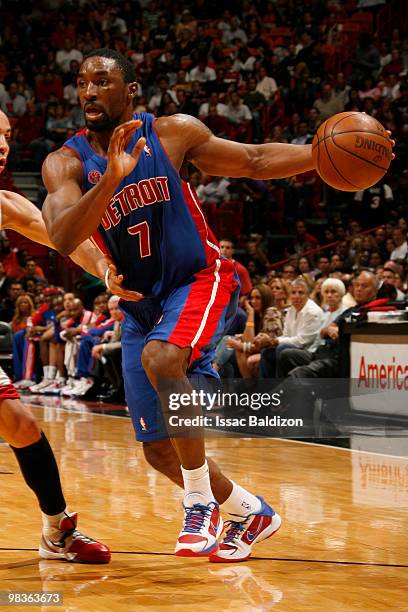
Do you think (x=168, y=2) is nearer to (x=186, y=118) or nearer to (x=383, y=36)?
(x=383, y=36)

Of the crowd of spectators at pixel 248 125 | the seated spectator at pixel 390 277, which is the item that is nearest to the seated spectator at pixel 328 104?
the crowd of spectators at pixel 248 125

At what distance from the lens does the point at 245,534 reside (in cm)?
398

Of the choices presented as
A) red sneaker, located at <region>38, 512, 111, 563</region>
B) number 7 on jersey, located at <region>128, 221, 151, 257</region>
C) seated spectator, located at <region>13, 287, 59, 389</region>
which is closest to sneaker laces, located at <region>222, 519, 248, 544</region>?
red sneaker, located at <region>38, 512, 111, 563</region>

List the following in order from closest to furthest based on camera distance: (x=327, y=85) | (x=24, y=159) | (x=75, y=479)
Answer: (x=75, y=479) → (x=327, y=85) → (x=24, y=159)

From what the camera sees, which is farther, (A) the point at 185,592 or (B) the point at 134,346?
(B) the point at 134,346

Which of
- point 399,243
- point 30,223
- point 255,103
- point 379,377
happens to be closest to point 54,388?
point 399,243

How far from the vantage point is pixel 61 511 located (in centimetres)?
400

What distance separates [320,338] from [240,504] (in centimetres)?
527

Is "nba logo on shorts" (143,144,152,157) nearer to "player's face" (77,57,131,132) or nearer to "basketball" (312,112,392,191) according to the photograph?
"player's face" (77,57,131,132)

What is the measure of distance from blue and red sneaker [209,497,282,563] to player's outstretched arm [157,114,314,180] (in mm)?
1374

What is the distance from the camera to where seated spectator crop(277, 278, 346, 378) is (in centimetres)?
902

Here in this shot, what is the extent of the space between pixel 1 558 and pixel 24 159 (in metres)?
14.9

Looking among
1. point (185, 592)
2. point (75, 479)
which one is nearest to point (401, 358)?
point (75, 479)

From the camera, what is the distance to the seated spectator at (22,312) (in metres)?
14.2
